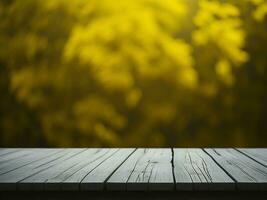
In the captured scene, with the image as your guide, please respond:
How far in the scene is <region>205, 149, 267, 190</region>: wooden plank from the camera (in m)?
1.41

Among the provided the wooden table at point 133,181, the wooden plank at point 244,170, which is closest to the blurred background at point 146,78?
the wooden plank at point 244,170

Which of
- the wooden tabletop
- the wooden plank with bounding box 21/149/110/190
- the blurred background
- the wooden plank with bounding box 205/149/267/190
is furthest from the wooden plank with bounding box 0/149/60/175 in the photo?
the blurred background

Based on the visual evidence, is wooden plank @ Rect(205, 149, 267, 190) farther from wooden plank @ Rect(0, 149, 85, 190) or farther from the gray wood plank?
wooden plank @ Rect(0, 149, 85, 190)

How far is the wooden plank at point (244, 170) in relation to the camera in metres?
1.41

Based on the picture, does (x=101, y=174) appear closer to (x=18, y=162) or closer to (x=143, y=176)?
(x=143, y=176)

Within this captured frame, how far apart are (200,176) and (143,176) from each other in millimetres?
184

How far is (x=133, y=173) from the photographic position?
5.32ft

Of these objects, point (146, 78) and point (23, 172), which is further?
point (146, 78)

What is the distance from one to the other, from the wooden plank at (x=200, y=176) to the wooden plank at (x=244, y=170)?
3 centimetres

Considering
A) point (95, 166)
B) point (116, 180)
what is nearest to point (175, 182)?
point (116, 180)

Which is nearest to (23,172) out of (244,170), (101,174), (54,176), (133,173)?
(54,176)

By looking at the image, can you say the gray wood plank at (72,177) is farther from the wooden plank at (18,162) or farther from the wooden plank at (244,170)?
the wooden plank at (244,170)

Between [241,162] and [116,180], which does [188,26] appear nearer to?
[241,162]
